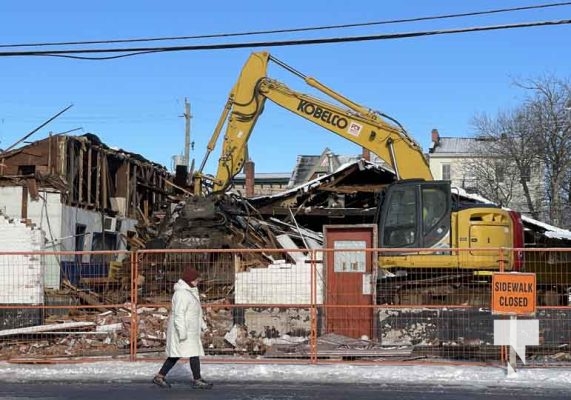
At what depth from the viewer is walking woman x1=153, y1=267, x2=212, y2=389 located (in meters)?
10.3

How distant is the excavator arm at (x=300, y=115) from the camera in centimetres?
1820

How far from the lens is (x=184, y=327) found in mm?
10266

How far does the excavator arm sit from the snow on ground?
699cm

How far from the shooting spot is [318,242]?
21953mm

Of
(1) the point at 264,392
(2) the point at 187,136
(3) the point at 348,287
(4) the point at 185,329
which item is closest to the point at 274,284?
(3) the point at 348,287

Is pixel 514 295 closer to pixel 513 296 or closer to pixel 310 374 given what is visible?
pixel 513 296

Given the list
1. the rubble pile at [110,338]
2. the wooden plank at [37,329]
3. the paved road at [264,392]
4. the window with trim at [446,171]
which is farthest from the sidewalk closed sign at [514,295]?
the window with trim at [446,171]

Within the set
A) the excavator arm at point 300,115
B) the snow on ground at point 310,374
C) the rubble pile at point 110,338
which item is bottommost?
the snow on ground at point 310,374

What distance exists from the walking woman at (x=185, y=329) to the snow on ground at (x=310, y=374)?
Result: 0.89 metres

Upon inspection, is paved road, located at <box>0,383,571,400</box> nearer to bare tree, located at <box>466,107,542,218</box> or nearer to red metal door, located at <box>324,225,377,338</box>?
red metal door, located at <box>324,225,377,338</box>

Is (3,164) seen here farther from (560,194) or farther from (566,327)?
(560,194)

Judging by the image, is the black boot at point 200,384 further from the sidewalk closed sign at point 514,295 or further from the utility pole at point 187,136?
the utility pole at point 187,136

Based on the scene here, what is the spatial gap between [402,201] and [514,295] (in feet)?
16.9

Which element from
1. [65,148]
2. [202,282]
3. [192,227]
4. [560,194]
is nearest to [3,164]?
[65,148]
